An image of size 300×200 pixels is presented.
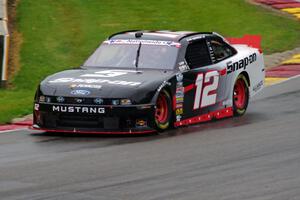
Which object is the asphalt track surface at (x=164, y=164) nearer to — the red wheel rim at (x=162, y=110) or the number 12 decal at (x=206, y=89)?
the red wheel rim at (x=162, y=110)

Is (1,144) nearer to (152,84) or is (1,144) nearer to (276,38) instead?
(152,84)

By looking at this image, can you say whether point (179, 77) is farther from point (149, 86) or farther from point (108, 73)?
point (108, 73)

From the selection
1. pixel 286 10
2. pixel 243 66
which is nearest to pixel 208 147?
pixel 243 66

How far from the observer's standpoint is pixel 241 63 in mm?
14297

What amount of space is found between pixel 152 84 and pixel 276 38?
12850mm

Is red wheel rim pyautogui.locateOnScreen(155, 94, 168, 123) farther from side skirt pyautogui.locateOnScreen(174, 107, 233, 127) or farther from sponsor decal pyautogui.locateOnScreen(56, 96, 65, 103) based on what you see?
sponsor decal pyautogui.locateOnScreen(56, 96, 65, 103)

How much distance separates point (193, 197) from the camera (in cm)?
800

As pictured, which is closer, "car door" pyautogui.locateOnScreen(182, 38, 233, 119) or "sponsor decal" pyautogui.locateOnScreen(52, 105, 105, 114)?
"sponsor decal" pyautogui.locateOnScreen(52, 105, 105, 114)

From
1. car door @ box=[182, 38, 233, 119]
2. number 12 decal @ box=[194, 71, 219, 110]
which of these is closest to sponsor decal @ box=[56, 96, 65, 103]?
car door @ box=[182, 38, 233, 119]

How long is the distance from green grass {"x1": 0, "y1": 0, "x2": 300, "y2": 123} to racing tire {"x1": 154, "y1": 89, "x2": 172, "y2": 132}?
5792 millimetres

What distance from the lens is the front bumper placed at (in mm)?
11680

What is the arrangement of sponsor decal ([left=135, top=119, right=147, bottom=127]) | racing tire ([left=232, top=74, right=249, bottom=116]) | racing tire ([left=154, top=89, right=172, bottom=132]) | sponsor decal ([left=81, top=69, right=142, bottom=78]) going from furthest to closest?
1. racing tire ([left=232, top=74, right=249, bottom=116])
2. sponsor decal ([left=81, top=69, right=142, bottom=78])
3. racing tire ([left=154, top=89, right=172, bottom=132])
4. sponsor decal ([left=135, top=119, right=147, bottom=127])

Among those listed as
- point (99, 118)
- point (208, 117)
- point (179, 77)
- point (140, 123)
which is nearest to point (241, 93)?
point (208, 117)

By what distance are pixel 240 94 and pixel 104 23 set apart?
441 inches
